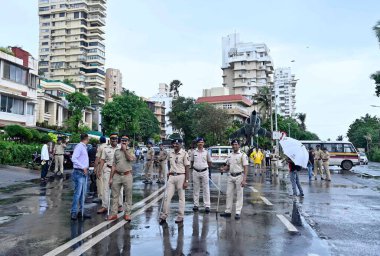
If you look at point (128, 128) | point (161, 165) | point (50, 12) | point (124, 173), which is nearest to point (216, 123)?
point (128, 128)

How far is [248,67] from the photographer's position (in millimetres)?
95188

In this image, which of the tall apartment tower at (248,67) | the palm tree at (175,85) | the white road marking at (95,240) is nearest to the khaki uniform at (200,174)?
the white road marking at (95,240)

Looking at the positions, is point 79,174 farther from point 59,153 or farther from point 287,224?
point 59,153

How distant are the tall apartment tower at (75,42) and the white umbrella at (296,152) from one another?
9102cm

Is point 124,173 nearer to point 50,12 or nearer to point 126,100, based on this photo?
point 126,100

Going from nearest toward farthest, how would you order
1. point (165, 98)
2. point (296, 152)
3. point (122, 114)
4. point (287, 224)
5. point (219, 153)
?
point (287, 224) → point (296, 152) → point (219, 153) → point (122, 114) → point (165, 98)

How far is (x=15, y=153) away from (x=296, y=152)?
18.1 metres

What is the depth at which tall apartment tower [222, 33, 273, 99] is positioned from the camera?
3733 inches

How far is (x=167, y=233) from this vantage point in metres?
6.86

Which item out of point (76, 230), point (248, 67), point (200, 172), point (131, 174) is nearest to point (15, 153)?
point (200, 172)

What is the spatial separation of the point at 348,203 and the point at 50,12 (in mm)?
108403

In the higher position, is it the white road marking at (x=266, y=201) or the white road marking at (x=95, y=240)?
the white road marking at (x=266, y=201)

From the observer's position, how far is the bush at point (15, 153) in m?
21.8

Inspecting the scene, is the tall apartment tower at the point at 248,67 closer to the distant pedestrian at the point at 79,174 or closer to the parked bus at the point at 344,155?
the parked bus at the point at 344,155
